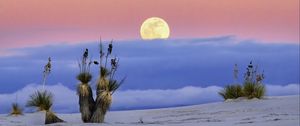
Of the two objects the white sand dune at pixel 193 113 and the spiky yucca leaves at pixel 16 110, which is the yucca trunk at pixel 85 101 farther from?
the spiky yucca leaves at pixel 16 110

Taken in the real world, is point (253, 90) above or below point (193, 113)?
above

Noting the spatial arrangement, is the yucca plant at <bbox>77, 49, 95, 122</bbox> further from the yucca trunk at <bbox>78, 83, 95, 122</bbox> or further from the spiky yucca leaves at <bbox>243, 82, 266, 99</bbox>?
the spiky yucca leaves at <bbox>243, 82, 266, 99</bbox>

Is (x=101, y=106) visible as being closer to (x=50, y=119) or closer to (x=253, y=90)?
(x=50, y=119)

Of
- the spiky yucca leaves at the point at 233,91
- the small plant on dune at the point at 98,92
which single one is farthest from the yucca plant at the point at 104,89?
the spiky yucca leaves at the point at 233,91

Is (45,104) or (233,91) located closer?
(45,104)

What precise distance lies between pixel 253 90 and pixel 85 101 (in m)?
8.30

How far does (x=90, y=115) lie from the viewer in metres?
17.5

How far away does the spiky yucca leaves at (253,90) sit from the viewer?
23781 millimetres

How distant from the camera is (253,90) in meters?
23.8

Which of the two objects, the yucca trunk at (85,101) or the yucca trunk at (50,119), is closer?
the yucca trunk at (85,101)

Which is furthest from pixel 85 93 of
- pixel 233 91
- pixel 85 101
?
pixel 233 91

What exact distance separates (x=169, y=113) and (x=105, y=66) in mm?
5546

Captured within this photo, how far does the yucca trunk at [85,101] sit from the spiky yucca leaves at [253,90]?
7.92 metres

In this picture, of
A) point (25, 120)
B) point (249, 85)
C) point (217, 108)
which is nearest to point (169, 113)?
point (217, 108)
